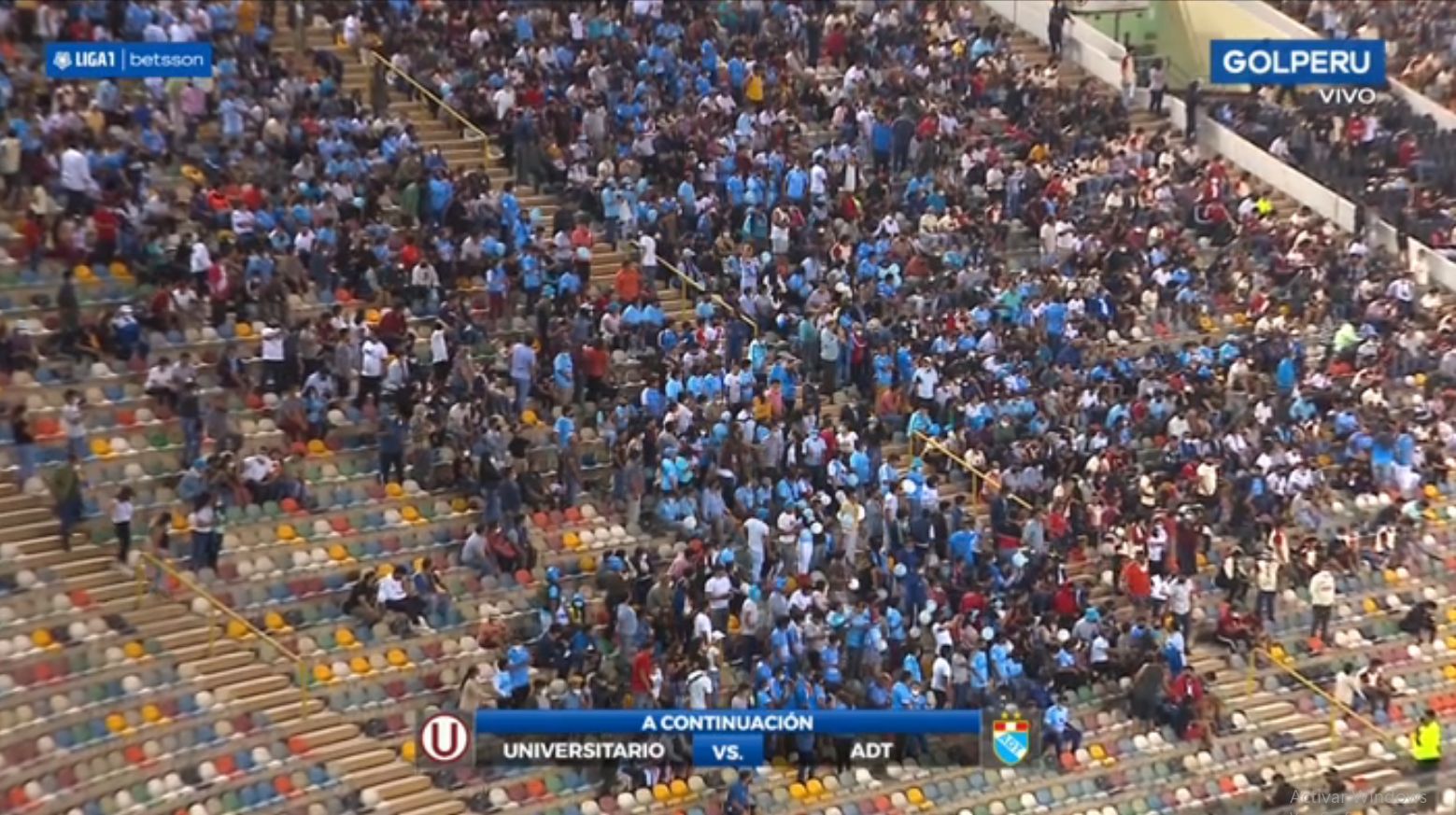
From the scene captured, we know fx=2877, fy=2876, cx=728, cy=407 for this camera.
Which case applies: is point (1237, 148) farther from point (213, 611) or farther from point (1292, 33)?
point (213, 611)

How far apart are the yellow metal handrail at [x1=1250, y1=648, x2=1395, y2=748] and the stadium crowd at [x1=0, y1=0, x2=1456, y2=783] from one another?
1.74 ft

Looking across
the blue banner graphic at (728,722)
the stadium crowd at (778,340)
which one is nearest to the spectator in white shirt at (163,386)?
the stadium crowd at (778,340)

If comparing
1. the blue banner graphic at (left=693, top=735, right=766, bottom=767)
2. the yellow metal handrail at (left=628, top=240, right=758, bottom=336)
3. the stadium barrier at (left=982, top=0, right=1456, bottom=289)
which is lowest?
the blue banner graphic at (left=693, top=735, right=766, bottom=767)

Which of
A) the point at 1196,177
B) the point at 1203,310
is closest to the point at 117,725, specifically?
the point at 1203,310

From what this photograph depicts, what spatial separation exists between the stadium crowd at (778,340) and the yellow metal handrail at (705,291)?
3.5 inches

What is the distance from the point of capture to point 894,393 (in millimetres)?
36969

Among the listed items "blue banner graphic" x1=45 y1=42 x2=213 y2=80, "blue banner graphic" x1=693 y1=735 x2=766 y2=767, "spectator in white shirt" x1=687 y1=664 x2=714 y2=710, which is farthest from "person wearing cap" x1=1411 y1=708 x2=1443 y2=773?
"blue banner graphic" x1=45 y1=42 x2=213 y2=80

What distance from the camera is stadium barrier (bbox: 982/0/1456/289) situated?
44125 millimetres

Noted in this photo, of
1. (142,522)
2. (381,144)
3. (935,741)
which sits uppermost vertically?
(381,144)

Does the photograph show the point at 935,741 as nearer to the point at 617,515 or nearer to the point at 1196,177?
the point at 617,515

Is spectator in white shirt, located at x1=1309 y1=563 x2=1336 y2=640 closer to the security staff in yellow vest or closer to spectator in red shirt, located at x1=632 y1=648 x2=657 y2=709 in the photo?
the security staff in yellow vest

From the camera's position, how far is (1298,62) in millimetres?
46125

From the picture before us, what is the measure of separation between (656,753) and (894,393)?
8.66 metres

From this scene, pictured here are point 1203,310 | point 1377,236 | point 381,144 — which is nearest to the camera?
point 381,144
